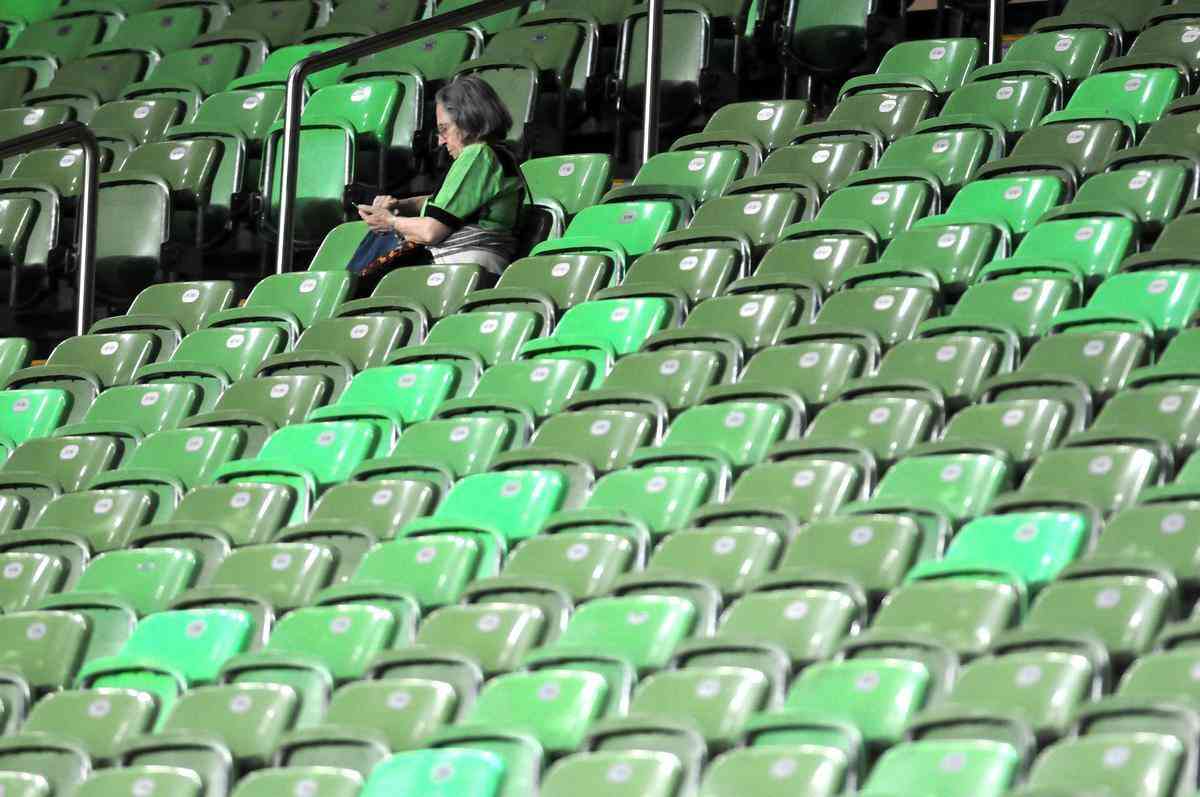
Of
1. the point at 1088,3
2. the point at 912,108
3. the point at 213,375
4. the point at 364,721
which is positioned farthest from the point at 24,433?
the point at 1088,3

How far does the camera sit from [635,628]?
13.5 feet

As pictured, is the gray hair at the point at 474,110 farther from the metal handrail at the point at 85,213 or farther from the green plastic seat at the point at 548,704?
the green plastic seat at the point at 548,704

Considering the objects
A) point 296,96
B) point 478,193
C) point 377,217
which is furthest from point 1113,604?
point 296,96

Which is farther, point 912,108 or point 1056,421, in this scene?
point 912,108

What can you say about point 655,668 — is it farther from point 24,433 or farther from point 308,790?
point 24,433

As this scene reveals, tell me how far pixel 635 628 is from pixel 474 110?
2.02 m

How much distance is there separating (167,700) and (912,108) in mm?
2782

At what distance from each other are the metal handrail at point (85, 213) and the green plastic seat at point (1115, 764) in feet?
11.9

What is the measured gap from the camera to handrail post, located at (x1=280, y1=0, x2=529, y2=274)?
620 cm

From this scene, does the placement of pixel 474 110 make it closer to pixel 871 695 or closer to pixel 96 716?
pixel 96 716

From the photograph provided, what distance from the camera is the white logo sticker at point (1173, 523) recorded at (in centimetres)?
392

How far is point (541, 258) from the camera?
5.79 metres

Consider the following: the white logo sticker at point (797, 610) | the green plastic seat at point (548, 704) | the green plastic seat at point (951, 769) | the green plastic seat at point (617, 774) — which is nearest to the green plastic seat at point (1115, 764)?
the green plastic seat at point (951, 769)

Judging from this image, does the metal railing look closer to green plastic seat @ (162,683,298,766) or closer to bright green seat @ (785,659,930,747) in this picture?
green plastic seat @ (162,683,298,766)
